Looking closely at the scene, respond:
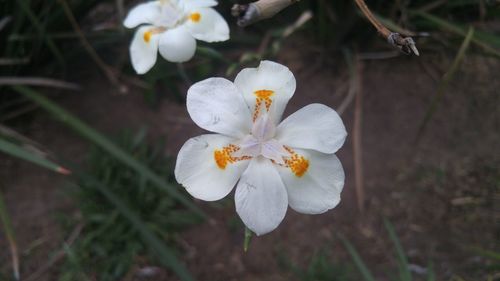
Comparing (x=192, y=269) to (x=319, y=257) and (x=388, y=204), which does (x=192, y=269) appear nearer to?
(x=319, y=257)

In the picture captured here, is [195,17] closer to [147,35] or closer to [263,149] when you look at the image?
[147,35]

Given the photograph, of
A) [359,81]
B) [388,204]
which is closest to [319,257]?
[388,204]

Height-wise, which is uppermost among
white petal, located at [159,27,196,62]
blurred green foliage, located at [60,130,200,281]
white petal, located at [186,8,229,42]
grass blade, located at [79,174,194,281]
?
white petal, located at [186,8,229,42]

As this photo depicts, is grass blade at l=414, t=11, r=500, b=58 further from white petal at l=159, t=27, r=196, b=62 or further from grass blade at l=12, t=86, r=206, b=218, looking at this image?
grass blade at l=12, t=86, r=206, b=218

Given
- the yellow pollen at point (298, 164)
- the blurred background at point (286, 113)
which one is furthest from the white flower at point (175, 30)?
the yellow pollen at point (298, 164)

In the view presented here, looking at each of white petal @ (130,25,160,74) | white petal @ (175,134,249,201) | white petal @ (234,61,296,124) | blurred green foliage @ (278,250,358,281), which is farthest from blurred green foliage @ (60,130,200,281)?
white petal @ (234,61,296,124)

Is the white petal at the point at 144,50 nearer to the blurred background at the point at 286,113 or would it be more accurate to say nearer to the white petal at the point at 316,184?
the blurred background at the point at 286,113
